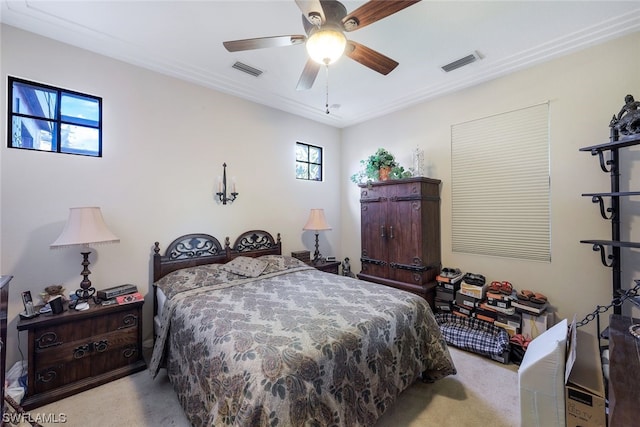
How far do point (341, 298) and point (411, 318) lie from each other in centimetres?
58

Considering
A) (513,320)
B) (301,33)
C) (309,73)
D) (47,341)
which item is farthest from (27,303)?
(513,320)

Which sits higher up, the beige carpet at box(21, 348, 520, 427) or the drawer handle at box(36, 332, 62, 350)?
the drawer handle at box(36, 332, 62, 350)

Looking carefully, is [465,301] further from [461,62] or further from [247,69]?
[247,69]

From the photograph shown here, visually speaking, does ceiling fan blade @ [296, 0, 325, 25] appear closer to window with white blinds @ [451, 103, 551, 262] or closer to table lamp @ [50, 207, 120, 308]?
table lamp @ [50, 207, 120, 308]

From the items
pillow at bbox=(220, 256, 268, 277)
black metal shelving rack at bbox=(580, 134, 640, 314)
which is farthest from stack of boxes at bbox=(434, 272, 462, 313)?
pillow at bbox=(220, 256, 268, 277)

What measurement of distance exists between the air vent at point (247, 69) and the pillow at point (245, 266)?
219cm

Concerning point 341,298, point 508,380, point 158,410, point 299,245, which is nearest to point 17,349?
point 158,410

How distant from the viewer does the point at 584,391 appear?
1.31 metres

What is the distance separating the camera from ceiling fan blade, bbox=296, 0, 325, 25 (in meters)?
1.51

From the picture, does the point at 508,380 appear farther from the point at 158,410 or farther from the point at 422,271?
the point at 158,410

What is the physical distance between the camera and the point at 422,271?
10.6 ft

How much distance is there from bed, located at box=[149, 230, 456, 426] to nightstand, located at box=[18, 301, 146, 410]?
1.02 ft

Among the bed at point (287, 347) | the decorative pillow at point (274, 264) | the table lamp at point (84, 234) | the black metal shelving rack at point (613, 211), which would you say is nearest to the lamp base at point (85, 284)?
the table lamp at point (84, 234)

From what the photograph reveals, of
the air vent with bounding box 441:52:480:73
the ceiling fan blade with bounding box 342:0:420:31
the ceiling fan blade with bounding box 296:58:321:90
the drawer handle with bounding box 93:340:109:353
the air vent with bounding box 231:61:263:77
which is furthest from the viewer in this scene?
the air vent with bounding box 231:61:263:77
